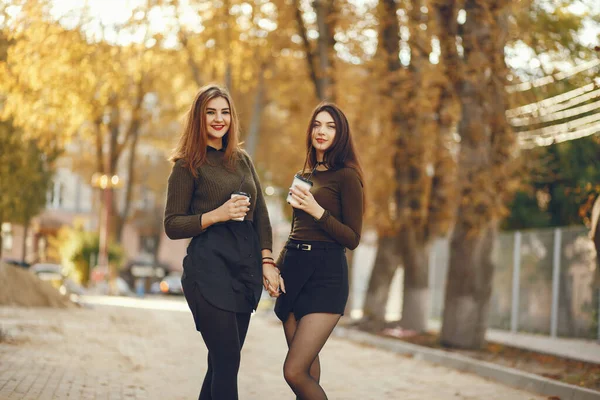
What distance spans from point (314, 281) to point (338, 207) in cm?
45

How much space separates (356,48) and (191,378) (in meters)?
12.7

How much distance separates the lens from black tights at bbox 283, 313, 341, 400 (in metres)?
5.53

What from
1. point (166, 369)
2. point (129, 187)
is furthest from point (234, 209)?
point (129, 187)

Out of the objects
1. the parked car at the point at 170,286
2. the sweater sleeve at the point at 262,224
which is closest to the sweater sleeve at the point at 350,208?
the sweater sleeve at the point at 262,224

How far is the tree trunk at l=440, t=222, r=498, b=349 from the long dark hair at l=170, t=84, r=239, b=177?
9.56 meters

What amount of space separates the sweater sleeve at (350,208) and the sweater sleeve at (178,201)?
0.77 m

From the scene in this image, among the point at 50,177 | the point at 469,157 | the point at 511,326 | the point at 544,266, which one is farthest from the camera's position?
the point at 50,177

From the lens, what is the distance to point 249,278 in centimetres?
534

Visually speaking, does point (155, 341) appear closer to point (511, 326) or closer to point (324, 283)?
point (511, 326)

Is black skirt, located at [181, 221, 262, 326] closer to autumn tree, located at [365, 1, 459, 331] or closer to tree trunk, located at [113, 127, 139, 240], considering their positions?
autumn tree, located at [365, 1, 459, 331]

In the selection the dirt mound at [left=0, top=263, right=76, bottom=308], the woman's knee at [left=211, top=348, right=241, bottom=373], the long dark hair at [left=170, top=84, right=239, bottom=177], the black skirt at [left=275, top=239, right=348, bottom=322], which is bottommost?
the dirt mound at [left=0, top=263, right=76, bottom=308]

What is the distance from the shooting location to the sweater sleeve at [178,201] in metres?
5.40

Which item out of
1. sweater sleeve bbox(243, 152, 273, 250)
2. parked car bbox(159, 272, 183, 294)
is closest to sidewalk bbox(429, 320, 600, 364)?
sweater sleeve bbox(243, 152, 273, 250)

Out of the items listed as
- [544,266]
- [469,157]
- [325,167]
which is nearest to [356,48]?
[544,266]
